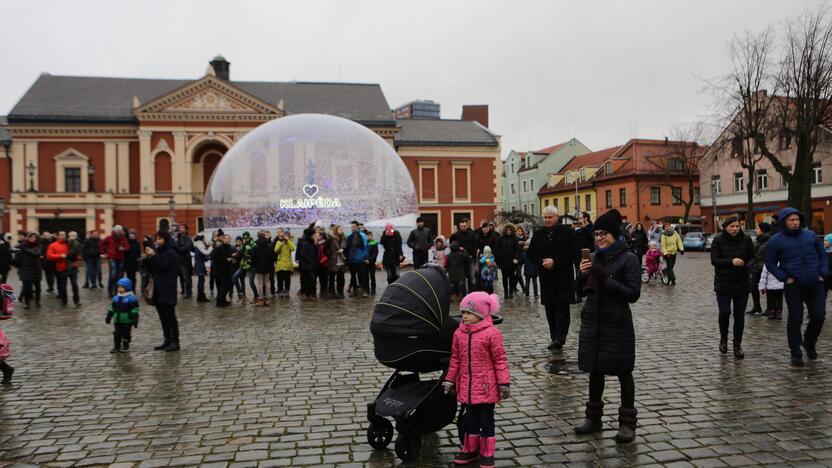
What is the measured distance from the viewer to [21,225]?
44.6m

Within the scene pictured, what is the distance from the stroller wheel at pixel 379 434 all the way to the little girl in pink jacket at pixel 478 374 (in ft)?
2.08

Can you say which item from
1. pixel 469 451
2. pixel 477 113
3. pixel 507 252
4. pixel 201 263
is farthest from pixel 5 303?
pixel 477 113

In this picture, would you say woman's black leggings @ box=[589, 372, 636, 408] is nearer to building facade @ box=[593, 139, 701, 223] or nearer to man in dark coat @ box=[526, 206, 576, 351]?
man in dark coat @ box=[526, 206, 576, 351]

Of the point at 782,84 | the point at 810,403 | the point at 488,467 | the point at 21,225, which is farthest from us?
the point at 21,225

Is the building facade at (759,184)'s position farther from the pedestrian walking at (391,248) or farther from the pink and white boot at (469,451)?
the pink and white boot at (469,451)

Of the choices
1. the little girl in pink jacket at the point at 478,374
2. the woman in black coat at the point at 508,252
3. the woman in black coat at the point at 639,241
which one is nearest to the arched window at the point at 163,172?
the woman in black coat at the point at 639,241

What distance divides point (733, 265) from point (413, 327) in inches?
198

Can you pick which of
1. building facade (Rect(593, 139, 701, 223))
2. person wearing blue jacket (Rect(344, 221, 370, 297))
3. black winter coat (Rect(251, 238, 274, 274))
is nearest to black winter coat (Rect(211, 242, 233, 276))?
black winter coat (Rect(251, 238, 274, 274))

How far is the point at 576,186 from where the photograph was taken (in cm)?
6412

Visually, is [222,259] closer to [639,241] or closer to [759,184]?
[639,241]

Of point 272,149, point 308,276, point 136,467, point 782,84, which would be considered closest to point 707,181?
point 782,84

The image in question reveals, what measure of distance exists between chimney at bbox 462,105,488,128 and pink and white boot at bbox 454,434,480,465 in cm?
6627

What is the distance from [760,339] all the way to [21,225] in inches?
1934

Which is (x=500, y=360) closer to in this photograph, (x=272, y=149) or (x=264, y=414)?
(x=264, y=414)
